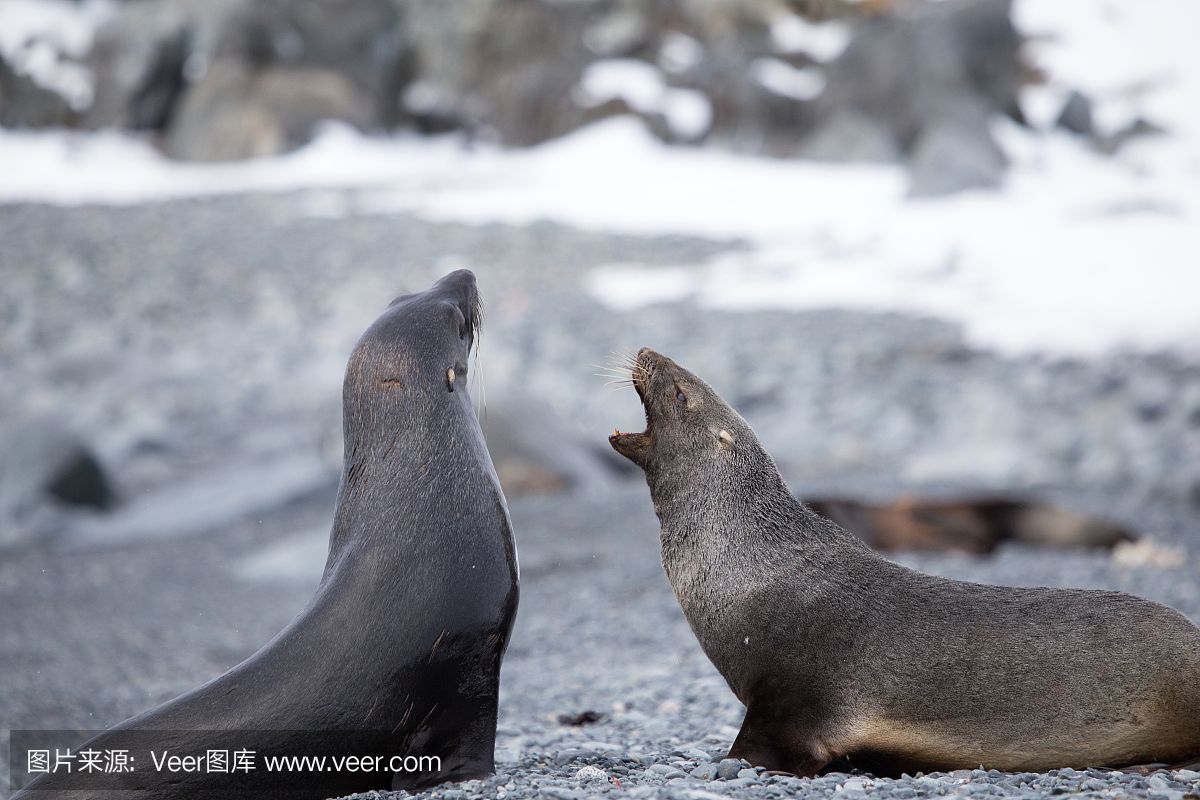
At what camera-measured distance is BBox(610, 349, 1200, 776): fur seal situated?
337 cm

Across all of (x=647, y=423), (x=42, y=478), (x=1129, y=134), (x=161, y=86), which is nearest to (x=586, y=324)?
(x=42, y=478)

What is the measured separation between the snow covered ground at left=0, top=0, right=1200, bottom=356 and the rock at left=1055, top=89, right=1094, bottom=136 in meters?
0.31

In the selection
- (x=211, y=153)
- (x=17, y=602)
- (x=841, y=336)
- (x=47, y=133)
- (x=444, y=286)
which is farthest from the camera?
(x=47, y=133)

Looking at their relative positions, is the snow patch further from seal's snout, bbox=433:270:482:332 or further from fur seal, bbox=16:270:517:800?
fur seal, bbox=16:270:517:800

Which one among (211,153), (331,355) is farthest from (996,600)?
(211,153)

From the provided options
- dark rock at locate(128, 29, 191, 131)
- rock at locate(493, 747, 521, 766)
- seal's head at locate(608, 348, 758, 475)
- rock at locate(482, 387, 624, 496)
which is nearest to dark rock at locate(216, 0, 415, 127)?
dark rock at locate(128, 29, 191, 131)

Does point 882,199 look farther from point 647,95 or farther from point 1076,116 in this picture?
point 647,95

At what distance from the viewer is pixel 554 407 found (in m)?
13.9

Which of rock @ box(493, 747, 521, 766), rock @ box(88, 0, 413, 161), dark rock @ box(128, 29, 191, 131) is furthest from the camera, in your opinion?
dark rock @ box(128, 29, 191, 131)

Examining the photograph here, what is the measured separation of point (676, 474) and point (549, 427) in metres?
7.75

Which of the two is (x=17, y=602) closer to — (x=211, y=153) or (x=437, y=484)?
(x=437, y=484)

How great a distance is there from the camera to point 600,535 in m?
9.54

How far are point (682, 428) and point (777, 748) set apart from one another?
1207 millimetres

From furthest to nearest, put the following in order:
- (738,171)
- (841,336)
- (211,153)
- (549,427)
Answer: (211,153), (738,171), (841,336), (549,427)
